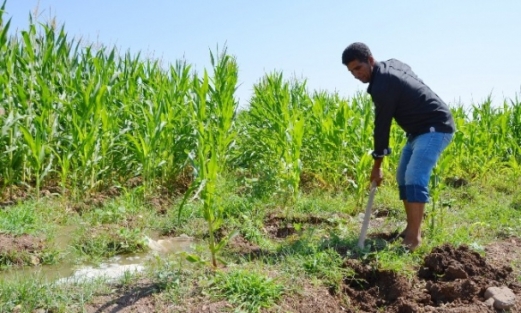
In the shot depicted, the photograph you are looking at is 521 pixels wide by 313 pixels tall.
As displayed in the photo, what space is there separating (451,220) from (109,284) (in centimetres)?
355

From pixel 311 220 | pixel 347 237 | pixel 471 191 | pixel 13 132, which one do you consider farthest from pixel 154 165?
pixel 471 191

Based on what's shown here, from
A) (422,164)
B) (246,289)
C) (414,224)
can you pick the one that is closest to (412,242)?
(414,224)

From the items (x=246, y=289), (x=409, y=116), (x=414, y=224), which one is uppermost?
(x=409, y=116)

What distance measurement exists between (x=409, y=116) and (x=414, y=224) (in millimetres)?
881

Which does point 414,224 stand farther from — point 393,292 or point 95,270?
point 95,270

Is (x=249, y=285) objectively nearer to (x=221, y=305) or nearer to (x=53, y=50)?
(x=221, y=305)

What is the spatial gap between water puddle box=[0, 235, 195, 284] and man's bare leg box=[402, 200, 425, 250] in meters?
1.78

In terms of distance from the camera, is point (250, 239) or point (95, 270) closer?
point (95, 270)

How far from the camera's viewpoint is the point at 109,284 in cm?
349

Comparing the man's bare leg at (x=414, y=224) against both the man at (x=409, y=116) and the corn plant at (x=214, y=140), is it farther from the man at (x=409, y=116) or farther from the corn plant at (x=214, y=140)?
the corn plant at (x=214, y=140)

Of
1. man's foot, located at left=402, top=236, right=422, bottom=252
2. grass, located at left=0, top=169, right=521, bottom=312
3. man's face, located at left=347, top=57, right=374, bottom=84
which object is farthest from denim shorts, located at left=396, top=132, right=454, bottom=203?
man's face, located at left=347, top=57, right=374, bottom=84

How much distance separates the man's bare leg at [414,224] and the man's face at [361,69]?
3.59ft

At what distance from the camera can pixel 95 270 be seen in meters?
4.02

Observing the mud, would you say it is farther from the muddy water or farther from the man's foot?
the muddy water
